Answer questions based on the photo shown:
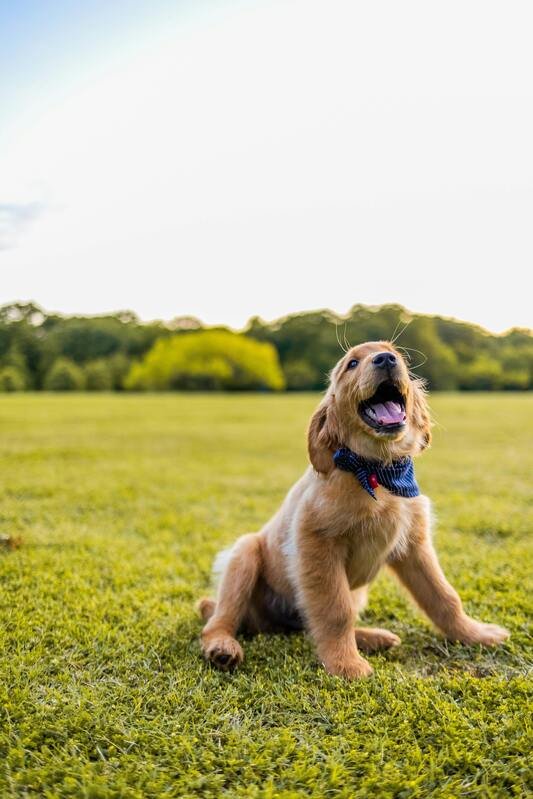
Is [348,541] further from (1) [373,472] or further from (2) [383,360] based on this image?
(2) [383,360]

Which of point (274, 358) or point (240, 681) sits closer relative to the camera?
point (240, 681)

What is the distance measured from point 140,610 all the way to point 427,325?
5192cm

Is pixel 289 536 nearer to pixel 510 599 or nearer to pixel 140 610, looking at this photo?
pixel 140 610

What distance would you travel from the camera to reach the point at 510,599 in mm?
3764

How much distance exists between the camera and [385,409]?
3.02 m

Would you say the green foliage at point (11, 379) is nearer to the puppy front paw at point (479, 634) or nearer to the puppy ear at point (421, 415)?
the puppy ear at point (421, 415)

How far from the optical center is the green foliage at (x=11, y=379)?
100.0 ft

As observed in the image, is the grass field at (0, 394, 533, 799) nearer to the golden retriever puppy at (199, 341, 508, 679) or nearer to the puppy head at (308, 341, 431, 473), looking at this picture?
the golden retriever puppy at (199, 341, 508, 679)

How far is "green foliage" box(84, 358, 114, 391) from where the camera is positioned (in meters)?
41.8

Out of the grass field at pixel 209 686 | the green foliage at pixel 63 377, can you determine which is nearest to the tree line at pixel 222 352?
the green foliage at pixel 63 377

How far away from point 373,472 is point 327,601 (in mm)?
619

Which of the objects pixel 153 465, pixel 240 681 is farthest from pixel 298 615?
pixel 153 465

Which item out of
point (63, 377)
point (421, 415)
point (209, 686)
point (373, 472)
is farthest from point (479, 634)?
point (63, 377)

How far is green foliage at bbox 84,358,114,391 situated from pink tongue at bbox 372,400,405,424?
3981 cm
